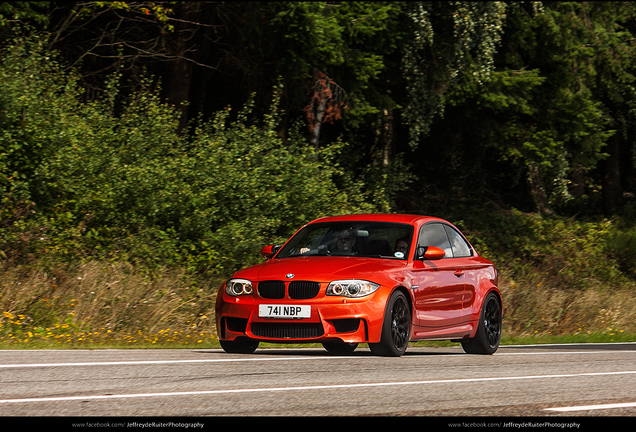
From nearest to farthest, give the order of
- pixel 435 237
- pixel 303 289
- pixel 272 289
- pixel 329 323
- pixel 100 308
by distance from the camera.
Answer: pixel 329 323 → pixel 303 289 → pixel 272 289 → pixel 435 237 → pixel 100 308

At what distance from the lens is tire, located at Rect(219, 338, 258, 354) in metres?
10.7

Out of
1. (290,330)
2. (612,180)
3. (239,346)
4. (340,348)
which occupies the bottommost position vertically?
(340,348)

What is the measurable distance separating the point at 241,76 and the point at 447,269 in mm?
13308

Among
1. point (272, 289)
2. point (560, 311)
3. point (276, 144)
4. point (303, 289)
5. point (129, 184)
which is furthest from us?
point (560, 311)

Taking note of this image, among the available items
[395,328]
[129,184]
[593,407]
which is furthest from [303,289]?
[129,184]

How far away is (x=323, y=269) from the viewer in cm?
1026

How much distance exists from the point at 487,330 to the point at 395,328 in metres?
2.45

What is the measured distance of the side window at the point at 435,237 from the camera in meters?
11.7

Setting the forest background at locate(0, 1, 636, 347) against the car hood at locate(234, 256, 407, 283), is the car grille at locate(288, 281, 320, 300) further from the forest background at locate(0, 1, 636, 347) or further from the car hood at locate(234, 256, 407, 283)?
the forest background at locate(0, 1, 636, 347)

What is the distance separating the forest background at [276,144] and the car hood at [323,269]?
10.6 feet

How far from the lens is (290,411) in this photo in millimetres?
6285

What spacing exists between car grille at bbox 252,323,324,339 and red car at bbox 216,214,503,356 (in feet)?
0.03

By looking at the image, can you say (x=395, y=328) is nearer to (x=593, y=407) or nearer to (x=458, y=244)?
(x=458, y=244)
